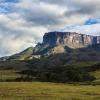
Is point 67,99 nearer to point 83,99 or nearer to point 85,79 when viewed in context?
point 83,99

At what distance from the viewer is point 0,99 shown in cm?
6544

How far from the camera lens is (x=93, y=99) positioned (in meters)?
68.6

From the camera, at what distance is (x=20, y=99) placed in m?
66.9

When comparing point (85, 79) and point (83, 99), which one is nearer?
point (83, 99)

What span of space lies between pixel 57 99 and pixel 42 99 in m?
3.27

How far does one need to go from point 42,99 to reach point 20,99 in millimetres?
4730

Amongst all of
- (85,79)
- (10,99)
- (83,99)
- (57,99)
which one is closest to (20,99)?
(10,99)

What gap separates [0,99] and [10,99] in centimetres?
224

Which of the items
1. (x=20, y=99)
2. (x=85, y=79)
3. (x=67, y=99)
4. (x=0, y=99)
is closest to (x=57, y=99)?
(x=67, y=99)

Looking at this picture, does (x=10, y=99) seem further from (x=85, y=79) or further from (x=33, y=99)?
(x=85, y=79)

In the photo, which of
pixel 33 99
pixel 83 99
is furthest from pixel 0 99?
pixel 83 99

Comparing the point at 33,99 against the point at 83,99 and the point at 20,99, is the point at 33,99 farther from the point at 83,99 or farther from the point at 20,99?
the point at 83,99

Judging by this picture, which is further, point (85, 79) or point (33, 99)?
point (85, 79)

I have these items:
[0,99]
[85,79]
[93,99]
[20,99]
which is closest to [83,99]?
[93,99]
